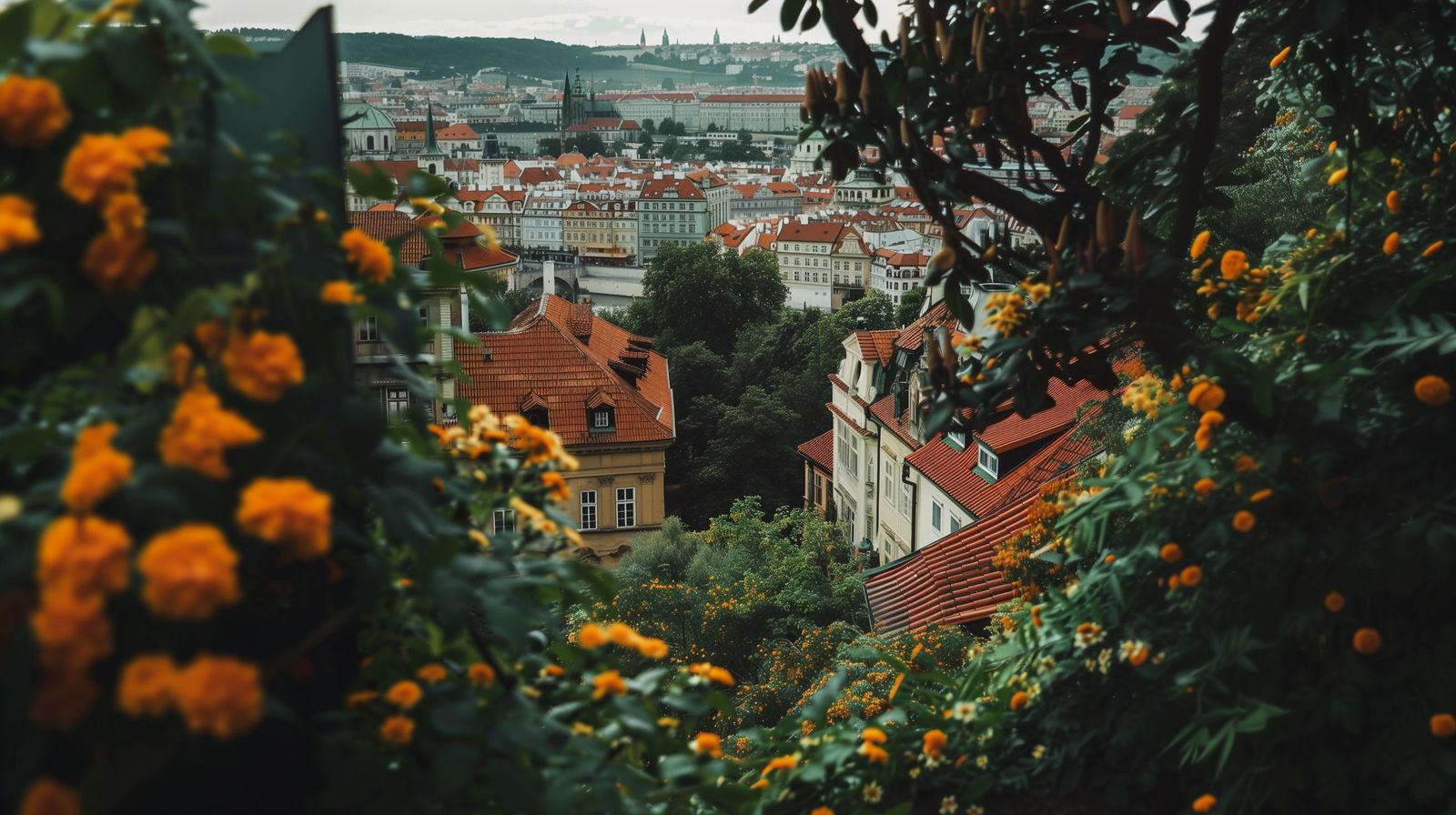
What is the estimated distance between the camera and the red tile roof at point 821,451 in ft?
103

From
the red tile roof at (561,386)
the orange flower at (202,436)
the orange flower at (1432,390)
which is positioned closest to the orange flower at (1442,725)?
the orange flower at (1432,390)

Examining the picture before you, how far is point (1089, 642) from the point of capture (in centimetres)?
275

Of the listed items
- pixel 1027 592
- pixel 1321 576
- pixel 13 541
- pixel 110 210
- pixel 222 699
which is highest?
pixel 110 210

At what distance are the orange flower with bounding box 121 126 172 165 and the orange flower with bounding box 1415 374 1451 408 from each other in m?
2.16

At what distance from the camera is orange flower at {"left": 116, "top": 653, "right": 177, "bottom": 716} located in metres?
1.17

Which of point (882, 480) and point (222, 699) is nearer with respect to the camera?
point (222, 699)

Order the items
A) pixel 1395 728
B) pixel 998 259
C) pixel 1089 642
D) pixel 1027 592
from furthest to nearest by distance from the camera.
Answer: pixel 1027 592 → pixel 998 259 → pixel 1089 642 → pixel 1395 728

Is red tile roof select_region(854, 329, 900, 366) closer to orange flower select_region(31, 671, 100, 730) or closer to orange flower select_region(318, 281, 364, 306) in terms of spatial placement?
orange flower select_region(318, 281, 364, 306)

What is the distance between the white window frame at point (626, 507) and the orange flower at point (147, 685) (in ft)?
91.0

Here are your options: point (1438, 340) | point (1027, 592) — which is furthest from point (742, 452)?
point (1438, 340)

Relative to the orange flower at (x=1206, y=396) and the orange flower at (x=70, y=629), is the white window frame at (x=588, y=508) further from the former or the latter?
the orange flower at (x=70, y=629)

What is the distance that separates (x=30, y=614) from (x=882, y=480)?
2083cm

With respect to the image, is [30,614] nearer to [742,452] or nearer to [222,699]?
[222,699]

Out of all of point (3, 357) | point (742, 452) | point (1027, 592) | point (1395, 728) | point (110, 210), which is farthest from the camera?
point (742, 452)
